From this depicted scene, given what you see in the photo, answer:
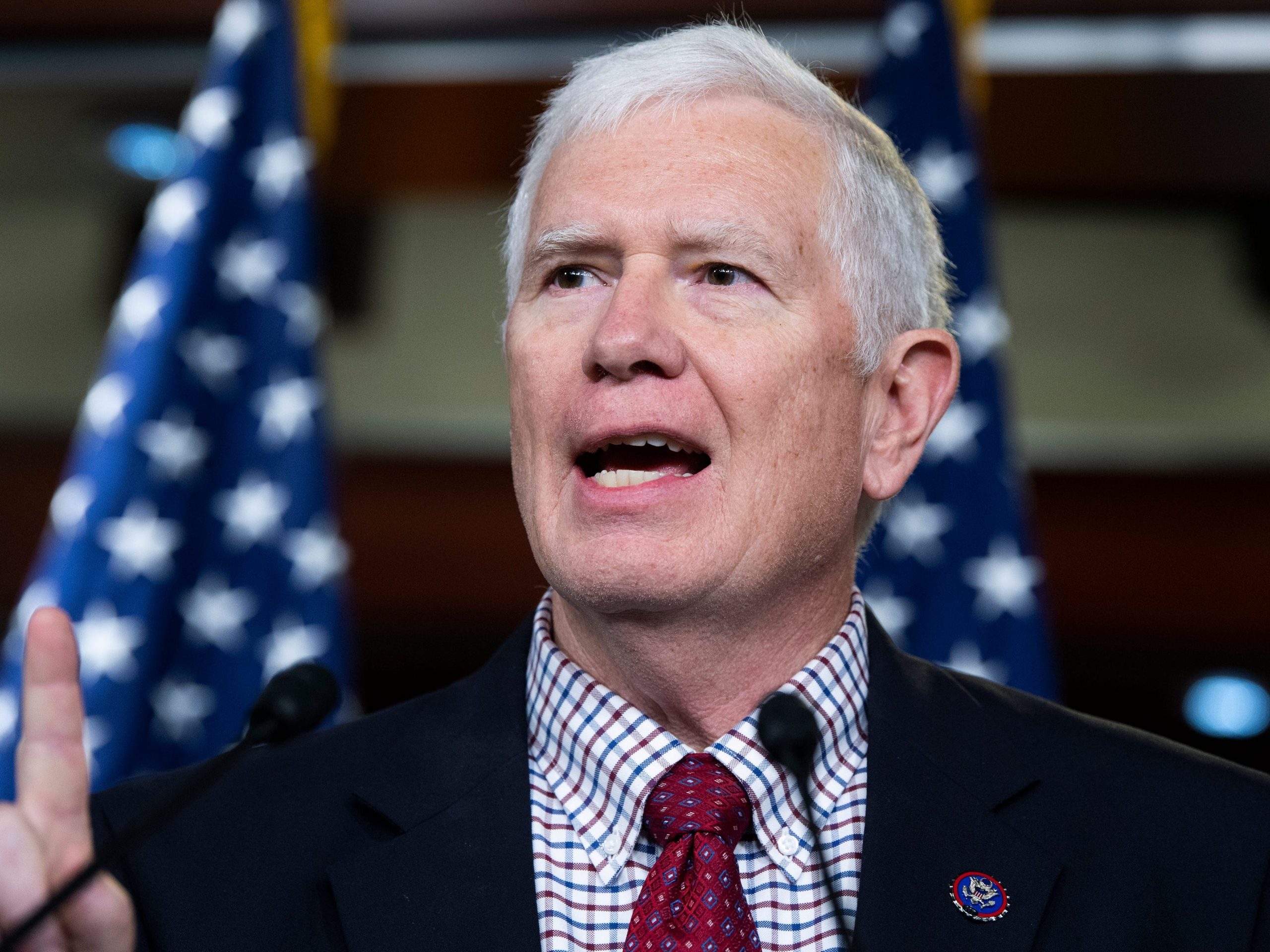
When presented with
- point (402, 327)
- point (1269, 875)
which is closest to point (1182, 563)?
point (402, 327)

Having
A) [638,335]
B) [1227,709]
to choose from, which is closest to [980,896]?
[638,335]

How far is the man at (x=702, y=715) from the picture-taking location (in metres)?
1.54

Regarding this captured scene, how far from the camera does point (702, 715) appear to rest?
1717 mm

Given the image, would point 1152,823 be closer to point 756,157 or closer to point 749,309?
point 749,309

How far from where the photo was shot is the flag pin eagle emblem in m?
1.53

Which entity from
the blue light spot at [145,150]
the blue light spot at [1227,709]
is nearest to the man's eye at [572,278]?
the blue light spot at [145,150]

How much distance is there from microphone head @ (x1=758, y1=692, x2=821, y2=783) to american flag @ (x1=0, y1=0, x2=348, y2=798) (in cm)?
163

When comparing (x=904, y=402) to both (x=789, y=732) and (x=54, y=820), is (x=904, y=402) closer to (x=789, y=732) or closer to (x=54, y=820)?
(x=789, y=732)

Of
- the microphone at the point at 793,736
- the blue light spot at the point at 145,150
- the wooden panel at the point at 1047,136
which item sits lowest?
the microphone at the point at 793,736

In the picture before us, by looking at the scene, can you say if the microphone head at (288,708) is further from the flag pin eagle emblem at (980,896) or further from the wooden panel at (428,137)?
the wooden panel at (428,137)

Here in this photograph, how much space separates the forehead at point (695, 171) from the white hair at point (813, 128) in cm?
2

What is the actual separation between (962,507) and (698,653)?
1.45m

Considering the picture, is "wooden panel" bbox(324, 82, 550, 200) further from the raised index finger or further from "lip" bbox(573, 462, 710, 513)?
the raised index finger

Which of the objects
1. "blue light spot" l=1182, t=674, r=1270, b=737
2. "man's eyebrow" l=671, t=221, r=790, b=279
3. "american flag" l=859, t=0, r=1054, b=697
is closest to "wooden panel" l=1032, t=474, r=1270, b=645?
"blue light spot" l=1182, t=674, r=1270, b=737
